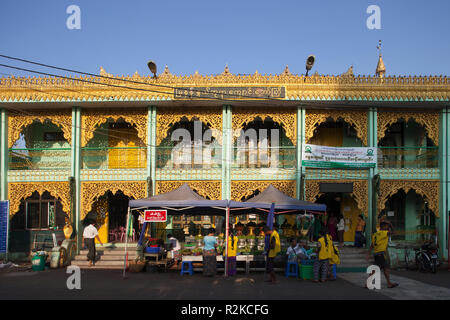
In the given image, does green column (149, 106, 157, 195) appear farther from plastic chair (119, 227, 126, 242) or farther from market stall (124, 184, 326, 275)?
plastic chair (119, 227, 126, 242)

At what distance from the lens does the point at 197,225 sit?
19.5m

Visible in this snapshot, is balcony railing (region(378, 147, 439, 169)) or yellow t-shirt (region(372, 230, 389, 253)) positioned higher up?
balcony railing (region(378, 147, 439, 169))

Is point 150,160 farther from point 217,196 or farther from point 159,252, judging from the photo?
point 159,252

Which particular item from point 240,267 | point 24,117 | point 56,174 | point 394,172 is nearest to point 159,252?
point 240,267

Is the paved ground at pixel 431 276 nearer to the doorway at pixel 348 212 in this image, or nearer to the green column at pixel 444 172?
the green column at pixel 444 172

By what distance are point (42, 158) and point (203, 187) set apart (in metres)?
7.05

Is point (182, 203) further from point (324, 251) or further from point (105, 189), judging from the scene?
point (105, 189)

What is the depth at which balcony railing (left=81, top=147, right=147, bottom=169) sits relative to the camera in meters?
18.5

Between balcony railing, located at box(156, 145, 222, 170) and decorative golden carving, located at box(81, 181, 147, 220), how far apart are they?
1415 millimetres

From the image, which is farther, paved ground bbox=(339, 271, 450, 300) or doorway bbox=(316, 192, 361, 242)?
doorway bbox=(316, 192, 361, 242)

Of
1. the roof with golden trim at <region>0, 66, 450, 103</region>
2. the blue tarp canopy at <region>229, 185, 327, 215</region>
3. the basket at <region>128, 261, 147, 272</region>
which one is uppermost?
the roof with golden trim at <region>0, 66, 450, 103</region>

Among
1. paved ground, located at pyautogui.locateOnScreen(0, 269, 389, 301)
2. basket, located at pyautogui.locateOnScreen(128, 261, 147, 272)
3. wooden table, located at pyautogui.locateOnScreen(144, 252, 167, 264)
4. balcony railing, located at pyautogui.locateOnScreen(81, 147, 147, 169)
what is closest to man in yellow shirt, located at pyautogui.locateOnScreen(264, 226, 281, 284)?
paved ground, located at pyautogui.locateOnScreen(0, 269, 389, 301)

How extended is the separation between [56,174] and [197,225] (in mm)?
6092
